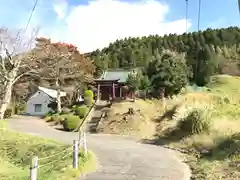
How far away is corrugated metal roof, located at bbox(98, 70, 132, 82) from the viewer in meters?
42.5

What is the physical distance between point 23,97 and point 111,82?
62.5 ft

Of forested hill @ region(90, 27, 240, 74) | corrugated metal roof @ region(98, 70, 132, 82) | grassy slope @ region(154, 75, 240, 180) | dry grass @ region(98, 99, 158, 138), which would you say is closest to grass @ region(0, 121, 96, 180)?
grassy slope @ region(154, 75, 240, 180)

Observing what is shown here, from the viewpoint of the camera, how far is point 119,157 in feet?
42.7

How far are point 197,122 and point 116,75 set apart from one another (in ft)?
88.5

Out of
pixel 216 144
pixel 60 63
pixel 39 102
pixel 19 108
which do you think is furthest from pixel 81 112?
pixel 19 108

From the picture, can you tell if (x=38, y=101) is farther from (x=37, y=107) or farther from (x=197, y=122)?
(x=197, y=122)

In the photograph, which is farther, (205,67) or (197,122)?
(205,67)

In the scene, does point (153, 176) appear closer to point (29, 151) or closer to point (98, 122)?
point (29, 151)

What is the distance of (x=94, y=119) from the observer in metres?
29.4

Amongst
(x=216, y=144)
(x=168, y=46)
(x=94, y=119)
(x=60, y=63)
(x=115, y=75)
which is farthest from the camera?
(x=168, y=46)

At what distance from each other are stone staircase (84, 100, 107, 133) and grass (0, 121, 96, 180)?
271 inches

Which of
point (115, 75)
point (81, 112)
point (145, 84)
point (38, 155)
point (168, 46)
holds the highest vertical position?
point (168, 46)

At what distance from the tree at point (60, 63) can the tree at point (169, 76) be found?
29.5ft

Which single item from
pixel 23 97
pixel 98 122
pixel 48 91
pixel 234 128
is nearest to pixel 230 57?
pixel 48 91
